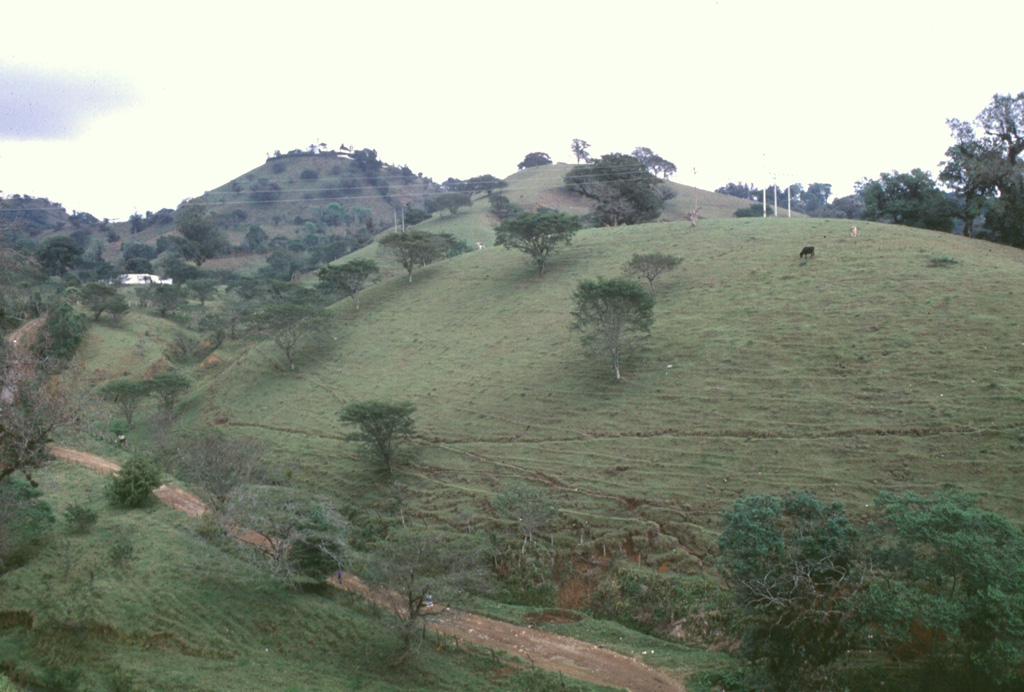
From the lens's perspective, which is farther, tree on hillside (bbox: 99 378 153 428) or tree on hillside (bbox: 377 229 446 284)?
tree on hillside (bbox: 377 229 446 284)

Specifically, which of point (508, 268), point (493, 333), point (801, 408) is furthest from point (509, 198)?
point (801, 408)

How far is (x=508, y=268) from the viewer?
168 ft

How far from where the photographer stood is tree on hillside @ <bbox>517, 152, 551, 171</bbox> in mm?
123975

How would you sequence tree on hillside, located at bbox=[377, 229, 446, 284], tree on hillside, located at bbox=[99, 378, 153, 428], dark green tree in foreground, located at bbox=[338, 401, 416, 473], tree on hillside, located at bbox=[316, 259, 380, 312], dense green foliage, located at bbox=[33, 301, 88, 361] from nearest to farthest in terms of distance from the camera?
dark green tree in foreground, located at bbox=[338, 401, 416, 473] < tree on hillside, located at bbox=[99, 378, 153, 428] < dense green foliage, located at bbox=[33, 301, 88, 361] < tree on hillside, located at bbox=[316, 259, 380, 312] < tree on hillside, located at bbox=[377, 229, 446, 284]

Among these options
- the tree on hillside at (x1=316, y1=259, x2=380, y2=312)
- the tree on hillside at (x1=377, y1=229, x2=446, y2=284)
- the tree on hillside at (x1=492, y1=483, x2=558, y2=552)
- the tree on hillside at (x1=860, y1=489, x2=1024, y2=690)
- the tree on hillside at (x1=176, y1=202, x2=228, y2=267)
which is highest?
the tree on hillside at (x1=176, y1=202, x2=228, y2=267)

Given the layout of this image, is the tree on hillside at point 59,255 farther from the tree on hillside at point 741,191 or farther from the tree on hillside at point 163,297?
the tree on hillside at point 741,191

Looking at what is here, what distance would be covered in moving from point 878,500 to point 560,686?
8.67 meters

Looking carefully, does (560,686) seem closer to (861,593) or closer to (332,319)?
(861,593)

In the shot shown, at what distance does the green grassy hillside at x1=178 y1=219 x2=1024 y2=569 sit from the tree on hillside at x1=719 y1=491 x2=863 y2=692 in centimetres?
451

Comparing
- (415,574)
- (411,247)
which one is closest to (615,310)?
(415,574)

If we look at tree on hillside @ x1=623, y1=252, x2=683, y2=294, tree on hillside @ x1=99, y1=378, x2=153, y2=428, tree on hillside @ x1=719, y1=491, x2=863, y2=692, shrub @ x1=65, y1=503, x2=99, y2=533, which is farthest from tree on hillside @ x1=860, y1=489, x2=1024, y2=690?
tree on hillside @ x1=99, y1=378, x2=153, y2=428

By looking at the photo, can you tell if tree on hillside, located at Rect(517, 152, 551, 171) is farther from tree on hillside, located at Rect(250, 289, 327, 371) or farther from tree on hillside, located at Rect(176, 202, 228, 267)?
tree on hillside, located at Rect(250, 289, 327, 371)

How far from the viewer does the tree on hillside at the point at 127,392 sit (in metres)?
38.7

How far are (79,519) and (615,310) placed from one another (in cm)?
2229
